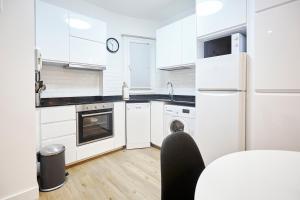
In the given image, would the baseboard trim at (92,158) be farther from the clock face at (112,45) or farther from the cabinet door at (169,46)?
the clock face at (112,45)

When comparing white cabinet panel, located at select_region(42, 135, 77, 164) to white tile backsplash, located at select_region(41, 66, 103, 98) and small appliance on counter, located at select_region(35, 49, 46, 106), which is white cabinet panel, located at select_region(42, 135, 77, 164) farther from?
white tile backsplash, located at select_region(41, 66, 103, 98)

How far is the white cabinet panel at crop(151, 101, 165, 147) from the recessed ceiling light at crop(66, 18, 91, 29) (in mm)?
1753

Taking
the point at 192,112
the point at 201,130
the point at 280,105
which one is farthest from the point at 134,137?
the point at 280,105

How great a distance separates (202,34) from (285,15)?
87 cm

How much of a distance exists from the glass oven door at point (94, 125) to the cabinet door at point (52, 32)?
92 centimetres

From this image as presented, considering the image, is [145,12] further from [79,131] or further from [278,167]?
[278,167]

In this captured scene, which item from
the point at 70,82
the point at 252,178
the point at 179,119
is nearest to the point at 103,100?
the point at 70,82

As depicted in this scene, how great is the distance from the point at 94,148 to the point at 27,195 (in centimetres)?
108

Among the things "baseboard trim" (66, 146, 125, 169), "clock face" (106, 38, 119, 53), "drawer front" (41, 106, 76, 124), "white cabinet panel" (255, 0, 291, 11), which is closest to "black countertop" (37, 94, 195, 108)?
"drawer front" (41, 106, 76, 124)

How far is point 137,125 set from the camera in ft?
10.6

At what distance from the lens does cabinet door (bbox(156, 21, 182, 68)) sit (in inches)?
119

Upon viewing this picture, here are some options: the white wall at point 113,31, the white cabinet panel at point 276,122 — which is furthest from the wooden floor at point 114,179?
the white wall at point 113,31

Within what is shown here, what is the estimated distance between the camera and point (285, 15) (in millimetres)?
1498

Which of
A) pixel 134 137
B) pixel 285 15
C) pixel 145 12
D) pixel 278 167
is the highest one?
pixel 145 12
